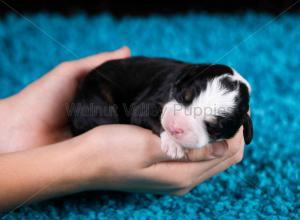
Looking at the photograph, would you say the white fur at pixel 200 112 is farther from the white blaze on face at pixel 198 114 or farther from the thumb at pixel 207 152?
the thumb at pixel 207 152

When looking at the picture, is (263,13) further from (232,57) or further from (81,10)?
(81,10)

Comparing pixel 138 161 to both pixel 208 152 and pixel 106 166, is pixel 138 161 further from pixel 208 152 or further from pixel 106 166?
pixel 208 152

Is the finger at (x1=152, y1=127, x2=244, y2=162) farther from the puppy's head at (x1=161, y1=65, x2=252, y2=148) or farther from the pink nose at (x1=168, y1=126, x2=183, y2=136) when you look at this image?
the pink nose at (x1=168, y1=126, x2=183, y2=136)

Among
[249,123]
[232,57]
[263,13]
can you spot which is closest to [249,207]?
[249,123]

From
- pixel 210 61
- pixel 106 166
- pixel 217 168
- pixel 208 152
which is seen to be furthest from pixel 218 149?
pixel 210 61

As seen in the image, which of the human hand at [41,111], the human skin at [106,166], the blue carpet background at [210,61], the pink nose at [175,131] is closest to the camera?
the pink nose at [175,131]

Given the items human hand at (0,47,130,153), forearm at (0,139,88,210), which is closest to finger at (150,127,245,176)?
forearm at (0,139,88,210)

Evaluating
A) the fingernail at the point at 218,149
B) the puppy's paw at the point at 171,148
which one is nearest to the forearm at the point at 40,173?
the puppy's paw at the point at 171,148
